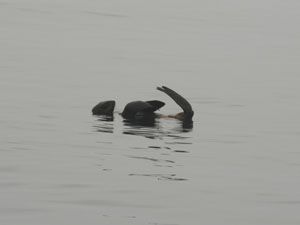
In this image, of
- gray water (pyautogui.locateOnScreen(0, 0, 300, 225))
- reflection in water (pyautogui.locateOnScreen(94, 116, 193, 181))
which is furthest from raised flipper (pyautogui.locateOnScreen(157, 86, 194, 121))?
gray water (pyautogui.locateOnScreen(0, 0, 300, 225))

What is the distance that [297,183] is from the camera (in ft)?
47.1

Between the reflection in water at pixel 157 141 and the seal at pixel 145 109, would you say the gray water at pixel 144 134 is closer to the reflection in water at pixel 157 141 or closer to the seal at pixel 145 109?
the reflection in water at pixel 157 141

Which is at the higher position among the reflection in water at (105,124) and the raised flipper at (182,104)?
the raised flipper at (182,104)

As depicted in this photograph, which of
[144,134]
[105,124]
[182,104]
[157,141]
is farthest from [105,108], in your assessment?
[157,141]

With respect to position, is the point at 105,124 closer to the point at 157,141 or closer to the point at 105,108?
the point at 105,108

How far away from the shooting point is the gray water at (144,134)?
40.6ft

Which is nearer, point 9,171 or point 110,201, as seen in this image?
point 110,201

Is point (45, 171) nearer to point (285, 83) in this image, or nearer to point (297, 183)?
point (297, 183)

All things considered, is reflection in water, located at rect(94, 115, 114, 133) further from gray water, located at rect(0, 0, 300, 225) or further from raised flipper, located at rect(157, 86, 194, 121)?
raised flipper, located at rect(157, 86, 194, 121)

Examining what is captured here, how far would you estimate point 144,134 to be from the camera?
18234 millimetres

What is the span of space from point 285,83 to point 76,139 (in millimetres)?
14210

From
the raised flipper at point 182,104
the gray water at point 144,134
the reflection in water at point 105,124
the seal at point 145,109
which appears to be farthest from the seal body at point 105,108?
the raised flipper at point 182,104

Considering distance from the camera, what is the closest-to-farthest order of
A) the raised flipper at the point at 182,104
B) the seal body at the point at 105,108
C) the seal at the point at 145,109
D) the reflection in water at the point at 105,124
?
the reflection in water at the point at 105,124
the seal at the point at 145,109
the raised flipper at the point at 182,104
the seal body at the point at 105,108

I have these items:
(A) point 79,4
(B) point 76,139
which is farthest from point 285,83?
(A) point 79,4
